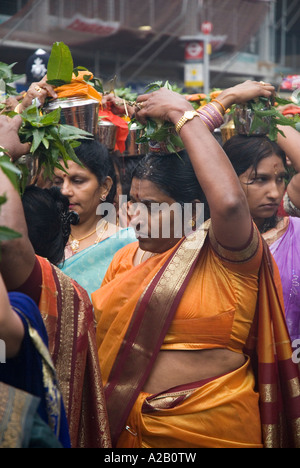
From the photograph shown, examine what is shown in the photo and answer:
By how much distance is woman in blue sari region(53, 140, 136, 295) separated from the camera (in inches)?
143

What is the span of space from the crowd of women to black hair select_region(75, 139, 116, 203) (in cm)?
91

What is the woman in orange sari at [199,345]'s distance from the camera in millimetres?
2494

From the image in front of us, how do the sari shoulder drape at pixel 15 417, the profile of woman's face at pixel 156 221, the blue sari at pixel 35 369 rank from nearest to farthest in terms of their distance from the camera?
the sari shoulder drape at pixel 15 417
the blue sari at pixel 35 369
the profile of woman's face at pixel 156 221

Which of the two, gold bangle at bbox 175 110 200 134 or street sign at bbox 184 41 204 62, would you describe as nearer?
gold bangle at bbox 175 110 200 134

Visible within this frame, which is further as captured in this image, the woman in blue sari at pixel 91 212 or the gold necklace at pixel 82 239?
the gold necklace at pixel 82 239

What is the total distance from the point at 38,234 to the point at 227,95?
36.1 inches

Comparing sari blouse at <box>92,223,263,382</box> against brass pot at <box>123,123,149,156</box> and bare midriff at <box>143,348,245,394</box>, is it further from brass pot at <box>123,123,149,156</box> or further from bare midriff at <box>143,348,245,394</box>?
brass pot at <box>123,123,149,156</box>

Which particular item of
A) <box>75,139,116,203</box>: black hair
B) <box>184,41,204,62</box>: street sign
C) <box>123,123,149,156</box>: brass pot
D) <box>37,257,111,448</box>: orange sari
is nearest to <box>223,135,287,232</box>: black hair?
<box>123,123,149,156</box>: brass pot

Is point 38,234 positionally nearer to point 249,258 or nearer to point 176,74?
point 249,258

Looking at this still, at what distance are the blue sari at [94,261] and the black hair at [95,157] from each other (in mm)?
378

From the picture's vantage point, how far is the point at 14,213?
6.50 ft

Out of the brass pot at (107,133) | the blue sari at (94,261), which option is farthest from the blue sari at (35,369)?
the brass pot at (107,133)

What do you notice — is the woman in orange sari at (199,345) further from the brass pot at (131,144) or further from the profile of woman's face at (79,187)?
the profile of woman's face at (79,187)
